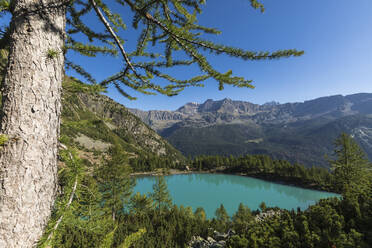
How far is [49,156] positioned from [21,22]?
3.80ft

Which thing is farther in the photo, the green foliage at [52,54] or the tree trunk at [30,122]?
the green foliage at [52,54]

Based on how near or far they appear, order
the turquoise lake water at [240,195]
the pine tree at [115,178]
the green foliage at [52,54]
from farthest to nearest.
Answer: the turquoise lake water at [240,195]
the pine tree at [115,178]
the green foliage at [52,54]

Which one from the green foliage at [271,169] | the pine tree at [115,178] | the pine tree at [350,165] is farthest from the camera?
the green foliage at [271,169]

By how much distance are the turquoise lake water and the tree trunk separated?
1552 inches

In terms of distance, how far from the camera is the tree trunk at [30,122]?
3.55ft

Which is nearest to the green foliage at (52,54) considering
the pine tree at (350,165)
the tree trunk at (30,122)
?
the tree trunk at (30,122)

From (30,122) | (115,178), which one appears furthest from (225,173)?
(30,122)

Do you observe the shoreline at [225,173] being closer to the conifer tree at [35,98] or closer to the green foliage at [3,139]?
the conifer tree at [35,98]

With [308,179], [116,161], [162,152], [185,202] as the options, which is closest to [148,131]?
[162,152]

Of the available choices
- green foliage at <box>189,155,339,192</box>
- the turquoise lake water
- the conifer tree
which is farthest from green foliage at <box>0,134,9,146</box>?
green foliage at <box>189,155,339,192</box>

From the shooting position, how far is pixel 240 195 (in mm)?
51094

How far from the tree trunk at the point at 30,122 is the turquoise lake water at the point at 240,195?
1552 inches

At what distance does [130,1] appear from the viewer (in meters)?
1.65

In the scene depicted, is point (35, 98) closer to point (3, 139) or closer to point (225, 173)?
point (3, 139)
